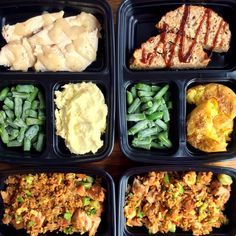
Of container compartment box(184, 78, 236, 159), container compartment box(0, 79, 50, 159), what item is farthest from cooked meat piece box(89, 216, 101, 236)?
container compartment box(184, 78, 236, 159)

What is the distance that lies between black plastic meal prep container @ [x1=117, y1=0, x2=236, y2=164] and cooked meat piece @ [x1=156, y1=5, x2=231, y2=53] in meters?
0.07

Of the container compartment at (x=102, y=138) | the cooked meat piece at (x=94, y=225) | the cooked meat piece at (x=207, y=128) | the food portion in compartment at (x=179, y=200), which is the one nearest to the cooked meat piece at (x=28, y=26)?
the container compartment at (x=102, y=138)

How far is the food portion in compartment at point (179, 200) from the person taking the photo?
3.43m

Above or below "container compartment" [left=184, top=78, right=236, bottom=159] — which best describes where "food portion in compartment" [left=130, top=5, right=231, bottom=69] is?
above

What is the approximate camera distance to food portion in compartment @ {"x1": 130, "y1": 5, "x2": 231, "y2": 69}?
11.2 ft

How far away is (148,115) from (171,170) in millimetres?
470

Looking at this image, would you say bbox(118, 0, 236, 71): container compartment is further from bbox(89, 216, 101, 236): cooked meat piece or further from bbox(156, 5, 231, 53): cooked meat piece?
bbox(89, 216, 101, 236): cooked meat piece

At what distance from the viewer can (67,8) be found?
3486 millimetres

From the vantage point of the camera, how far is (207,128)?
3.33 metres

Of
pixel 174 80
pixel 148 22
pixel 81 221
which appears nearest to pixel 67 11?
pixel 148 22

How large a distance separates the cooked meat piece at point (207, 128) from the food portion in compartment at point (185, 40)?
0.35m

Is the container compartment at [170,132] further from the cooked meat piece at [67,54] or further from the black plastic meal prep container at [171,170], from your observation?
the cooked meat piece at [67,54]

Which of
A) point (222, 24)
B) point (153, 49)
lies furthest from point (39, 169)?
point (222, 24)

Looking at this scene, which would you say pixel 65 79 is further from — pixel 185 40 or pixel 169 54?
pixel 185 40
